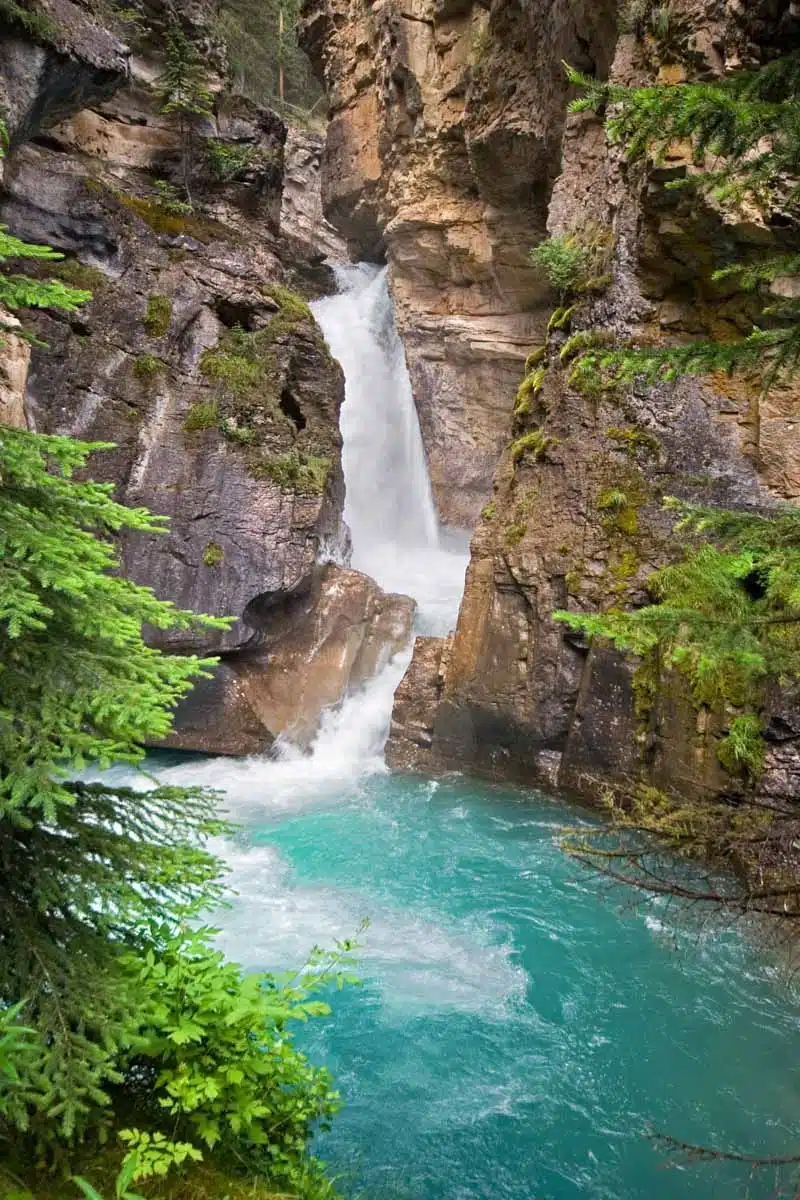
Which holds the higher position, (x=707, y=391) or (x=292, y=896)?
(x=707, y=391)

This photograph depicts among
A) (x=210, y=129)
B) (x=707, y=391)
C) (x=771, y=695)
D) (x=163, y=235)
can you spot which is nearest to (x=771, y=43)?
(x=707, y=391)

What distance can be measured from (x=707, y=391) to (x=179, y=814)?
999 cm

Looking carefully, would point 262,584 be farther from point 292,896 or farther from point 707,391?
point 707,391

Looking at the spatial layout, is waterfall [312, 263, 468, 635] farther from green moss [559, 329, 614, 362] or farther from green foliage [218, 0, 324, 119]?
green foliage [218, 0, 324, 119]

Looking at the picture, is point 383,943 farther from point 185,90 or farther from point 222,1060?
point 185,90

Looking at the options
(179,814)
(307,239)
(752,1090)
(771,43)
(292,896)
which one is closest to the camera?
(179,814)

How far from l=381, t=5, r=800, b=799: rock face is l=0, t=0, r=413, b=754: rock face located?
9.06 feet

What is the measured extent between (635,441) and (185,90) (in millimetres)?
12426

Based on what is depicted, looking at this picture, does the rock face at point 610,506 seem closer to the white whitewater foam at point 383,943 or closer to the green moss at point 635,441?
the green moss at point 635,441

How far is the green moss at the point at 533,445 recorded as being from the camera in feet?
37.6

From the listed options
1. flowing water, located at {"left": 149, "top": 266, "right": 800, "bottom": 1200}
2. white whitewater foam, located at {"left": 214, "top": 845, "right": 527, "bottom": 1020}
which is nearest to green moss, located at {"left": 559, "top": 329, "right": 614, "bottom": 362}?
flowing water, located at {"left": 149, "top": 266, "right": 800, "bottom": 1200}

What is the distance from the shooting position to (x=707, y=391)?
1062 centimetres

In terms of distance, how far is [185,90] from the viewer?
15.4 metres

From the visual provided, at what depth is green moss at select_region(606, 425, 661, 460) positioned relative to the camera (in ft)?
35.0
